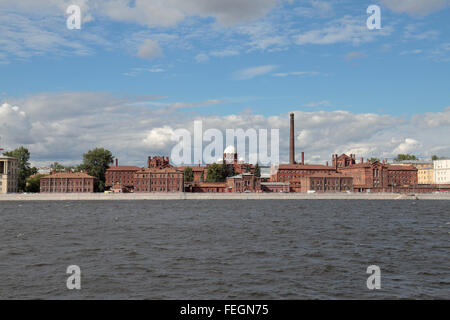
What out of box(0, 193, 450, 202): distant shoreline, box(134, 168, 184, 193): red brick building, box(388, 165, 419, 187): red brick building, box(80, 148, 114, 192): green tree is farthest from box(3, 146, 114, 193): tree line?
box(388, 165, 419, 187): red brick building

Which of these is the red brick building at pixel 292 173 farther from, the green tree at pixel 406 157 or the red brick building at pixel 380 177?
the green tree at pixel 406 157

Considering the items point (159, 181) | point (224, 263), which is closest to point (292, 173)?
point (159, 181)

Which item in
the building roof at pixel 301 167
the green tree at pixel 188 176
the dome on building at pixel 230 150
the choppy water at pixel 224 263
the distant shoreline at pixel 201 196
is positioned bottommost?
the distant shoreline at pixel 201 196

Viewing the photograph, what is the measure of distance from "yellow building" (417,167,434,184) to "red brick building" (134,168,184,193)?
275ft

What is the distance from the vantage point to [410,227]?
112 ft

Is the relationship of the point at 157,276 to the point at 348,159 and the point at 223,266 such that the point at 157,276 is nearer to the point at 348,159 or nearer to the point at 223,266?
the point at 223,266

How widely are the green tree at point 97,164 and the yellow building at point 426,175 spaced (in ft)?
335

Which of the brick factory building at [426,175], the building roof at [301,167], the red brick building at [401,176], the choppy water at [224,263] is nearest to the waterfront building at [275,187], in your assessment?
the building roof at [301,167]

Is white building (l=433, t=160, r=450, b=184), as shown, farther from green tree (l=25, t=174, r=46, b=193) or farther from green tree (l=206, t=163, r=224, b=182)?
green tree (l=25, t=174, r=46, b=193)

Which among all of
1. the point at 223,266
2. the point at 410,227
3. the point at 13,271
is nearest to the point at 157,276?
the point at 223,266

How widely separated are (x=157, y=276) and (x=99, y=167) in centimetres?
10522

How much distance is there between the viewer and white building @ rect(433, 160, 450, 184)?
13288 cm

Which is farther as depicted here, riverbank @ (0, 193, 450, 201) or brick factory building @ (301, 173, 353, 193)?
brick factory building @ (301, 173, 353, 193)

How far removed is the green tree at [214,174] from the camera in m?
121
